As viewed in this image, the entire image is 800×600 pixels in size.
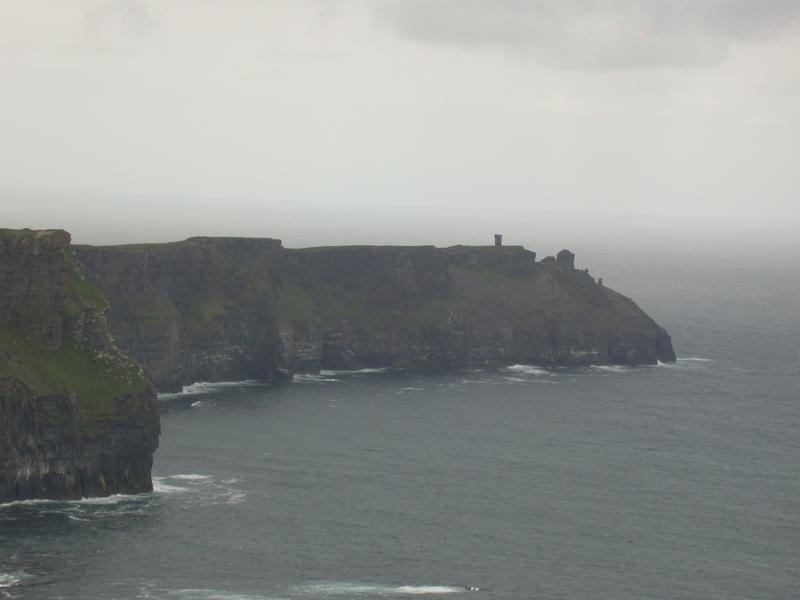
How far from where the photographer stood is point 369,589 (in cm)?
11131

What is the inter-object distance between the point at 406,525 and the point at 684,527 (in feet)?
83.4

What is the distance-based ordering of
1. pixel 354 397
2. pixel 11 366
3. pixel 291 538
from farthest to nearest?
pixel 354 397 → pixel 11 366 → pixel 291 538

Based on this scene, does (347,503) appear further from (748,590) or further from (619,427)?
(619,427)

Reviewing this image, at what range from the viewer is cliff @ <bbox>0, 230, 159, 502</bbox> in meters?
134

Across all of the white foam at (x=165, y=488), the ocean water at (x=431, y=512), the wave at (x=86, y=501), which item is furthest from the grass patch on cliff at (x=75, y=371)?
the ocean water at (x=431, y=512)

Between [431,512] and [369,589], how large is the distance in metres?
24.3

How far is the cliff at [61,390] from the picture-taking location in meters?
134

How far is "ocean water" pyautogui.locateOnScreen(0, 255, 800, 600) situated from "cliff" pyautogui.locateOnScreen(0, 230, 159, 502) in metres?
3.36

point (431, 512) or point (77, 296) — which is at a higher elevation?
point (77, 296)

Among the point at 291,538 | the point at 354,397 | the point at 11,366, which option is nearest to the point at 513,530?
the point at 291,538

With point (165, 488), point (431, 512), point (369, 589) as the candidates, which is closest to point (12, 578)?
point (369, 589)

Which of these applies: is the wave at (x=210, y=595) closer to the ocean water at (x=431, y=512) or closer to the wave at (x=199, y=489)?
the ocean water at (x=431, y=512)

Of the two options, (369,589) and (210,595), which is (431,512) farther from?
(210,595)

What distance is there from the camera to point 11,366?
137 meters
